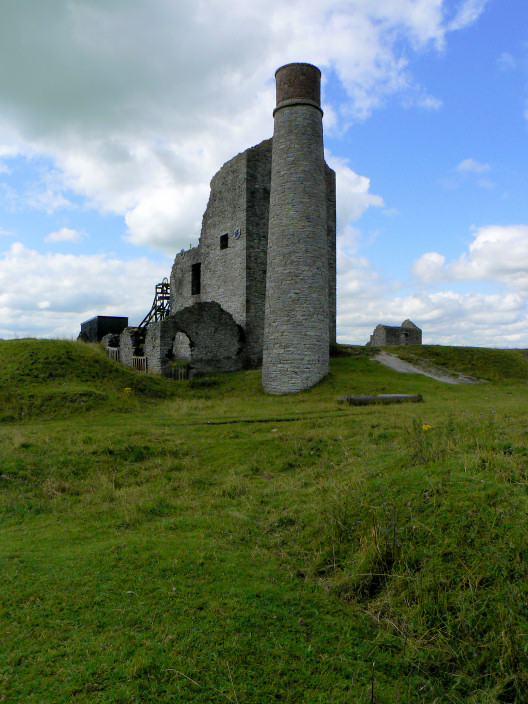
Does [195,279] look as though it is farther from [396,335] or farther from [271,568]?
[271,568]

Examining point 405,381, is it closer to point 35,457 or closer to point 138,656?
point 35,457

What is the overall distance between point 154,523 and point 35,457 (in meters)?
3.62

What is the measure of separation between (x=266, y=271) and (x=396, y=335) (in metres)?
14.6

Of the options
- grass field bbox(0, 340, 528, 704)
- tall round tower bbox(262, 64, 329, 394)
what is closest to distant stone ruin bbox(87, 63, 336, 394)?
tall round tower bbox(262, 64, 329, 394)

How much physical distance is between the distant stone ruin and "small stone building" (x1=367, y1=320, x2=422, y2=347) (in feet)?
25.3

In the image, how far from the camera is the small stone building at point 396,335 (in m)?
33.2

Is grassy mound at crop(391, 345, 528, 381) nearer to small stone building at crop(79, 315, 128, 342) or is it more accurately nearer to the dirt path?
the dirt path

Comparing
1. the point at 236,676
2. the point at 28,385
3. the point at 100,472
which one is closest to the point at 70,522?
the point at 100,472

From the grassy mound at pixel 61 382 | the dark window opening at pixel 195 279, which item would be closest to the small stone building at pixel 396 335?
the dark window opening at pixel 195 279

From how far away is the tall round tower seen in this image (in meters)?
17.7

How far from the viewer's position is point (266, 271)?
22.3 metres

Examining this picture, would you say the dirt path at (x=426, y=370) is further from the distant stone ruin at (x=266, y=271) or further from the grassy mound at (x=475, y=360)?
the distant stone ruin at (x=266, y=271)

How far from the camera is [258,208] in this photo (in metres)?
23.6

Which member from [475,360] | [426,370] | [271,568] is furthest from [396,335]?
[271,568]
